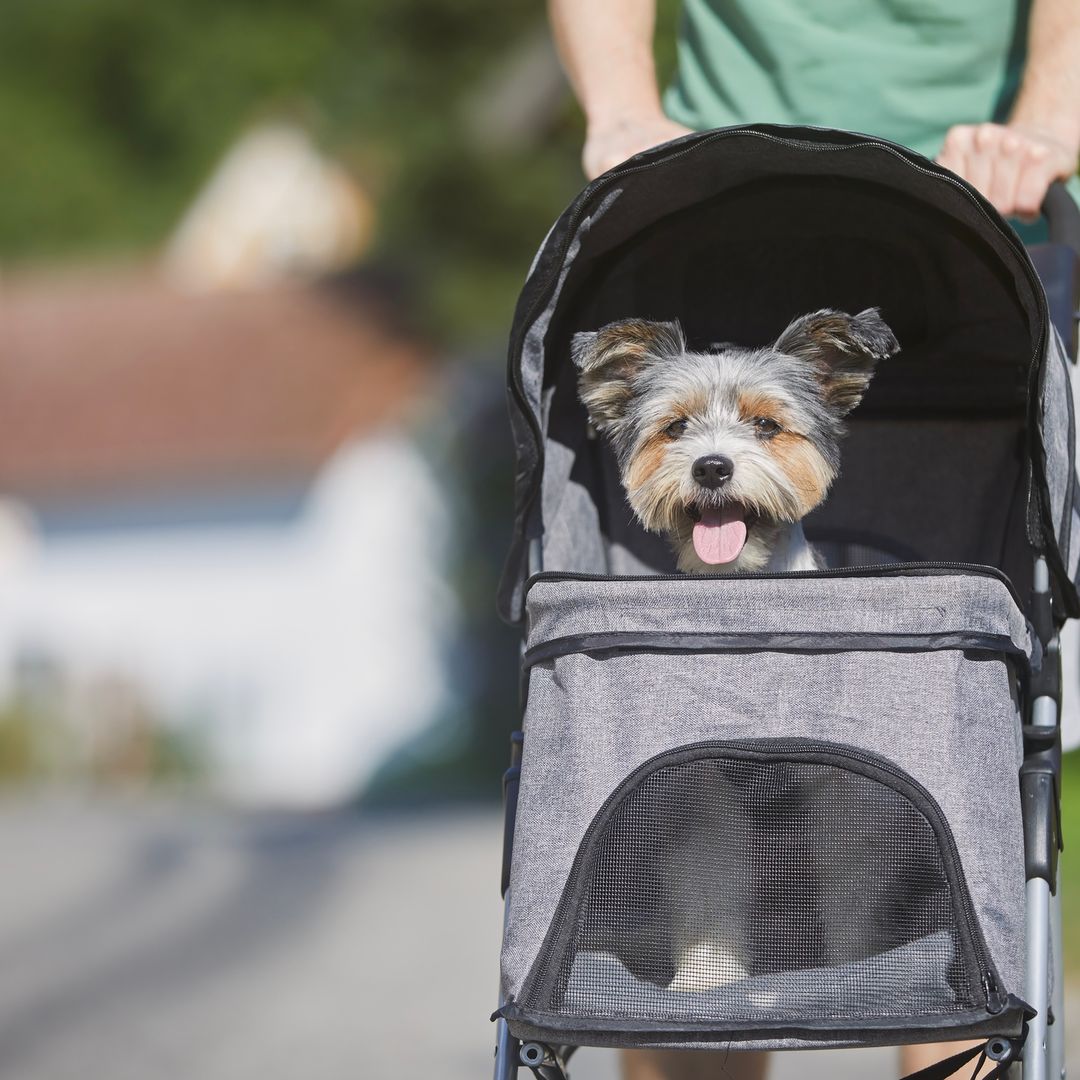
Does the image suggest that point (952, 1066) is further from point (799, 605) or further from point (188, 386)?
point (188, 386)

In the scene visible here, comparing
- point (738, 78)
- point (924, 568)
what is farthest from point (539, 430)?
point (738, 78)

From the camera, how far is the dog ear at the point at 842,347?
269 centimetres

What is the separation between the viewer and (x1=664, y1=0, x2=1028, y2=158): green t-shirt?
9.81 feet

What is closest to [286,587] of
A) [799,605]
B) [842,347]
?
[842,347]

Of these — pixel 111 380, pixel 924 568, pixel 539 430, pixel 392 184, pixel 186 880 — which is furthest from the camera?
pixel 111 380

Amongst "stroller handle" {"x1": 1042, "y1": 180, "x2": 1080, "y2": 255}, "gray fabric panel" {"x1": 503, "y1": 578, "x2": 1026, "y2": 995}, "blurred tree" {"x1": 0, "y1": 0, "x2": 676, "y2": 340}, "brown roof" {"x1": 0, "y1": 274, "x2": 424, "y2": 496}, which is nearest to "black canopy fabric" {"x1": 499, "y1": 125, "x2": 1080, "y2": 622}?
"stroller handle" {"x1": 1042, "y1": 180, "x2": 1080, "y2": 255}

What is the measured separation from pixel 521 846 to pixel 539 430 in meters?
0.65

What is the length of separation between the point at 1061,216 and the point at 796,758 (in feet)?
3.86

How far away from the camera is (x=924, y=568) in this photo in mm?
2266

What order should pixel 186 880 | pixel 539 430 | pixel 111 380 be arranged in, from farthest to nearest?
pixel 111 380 → pixel 186 880 → pixel 539 430

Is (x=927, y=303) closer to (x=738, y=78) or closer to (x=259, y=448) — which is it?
(x=738, y=78)

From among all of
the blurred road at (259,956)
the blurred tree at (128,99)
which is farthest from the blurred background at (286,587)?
the blurred tree at (128,99)

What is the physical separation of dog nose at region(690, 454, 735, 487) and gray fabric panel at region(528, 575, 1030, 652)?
548 millimetres

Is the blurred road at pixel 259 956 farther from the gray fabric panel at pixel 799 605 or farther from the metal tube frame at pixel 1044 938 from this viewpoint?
the gray fabric panel at pixel 799 605
